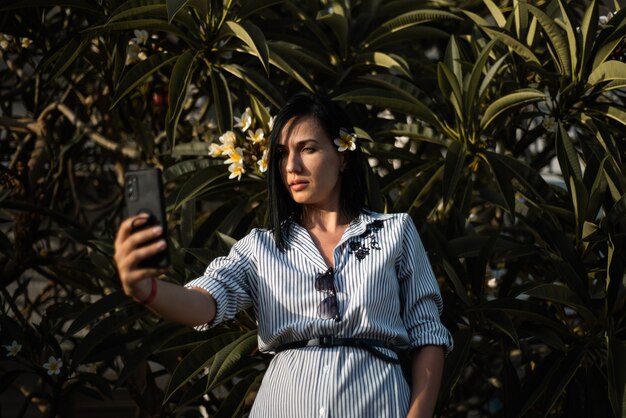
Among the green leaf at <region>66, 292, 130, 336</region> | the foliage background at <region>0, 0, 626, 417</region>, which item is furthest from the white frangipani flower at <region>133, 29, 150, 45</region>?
the green leaf at <region>66, 292, 130, 336</region>

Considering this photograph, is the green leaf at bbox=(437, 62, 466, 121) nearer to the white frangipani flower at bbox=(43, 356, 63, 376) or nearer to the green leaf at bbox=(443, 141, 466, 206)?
the green leaf at bbox=(443, 141, 466, 206)

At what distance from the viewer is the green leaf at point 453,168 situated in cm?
217

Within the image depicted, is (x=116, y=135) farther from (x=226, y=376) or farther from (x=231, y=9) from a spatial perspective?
(x=226, y=376)

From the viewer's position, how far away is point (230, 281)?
1.56 metres

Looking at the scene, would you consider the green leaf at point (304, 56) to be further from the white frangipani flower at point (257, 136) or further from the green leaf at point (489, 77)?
the green leaf at point (489, 77)

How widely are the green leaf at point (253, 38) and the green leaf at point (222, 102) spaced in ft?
0.45

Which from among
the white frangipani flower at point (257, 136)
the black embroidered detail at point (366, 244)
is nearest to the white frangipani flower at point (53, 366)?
the white frangipani flower at point (257, 136)

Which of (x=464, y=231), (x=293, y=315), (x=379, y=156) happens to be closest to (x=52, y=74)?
(x=379, y=156)

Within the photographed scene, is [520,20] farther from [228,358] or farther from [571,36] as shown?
[228,358]

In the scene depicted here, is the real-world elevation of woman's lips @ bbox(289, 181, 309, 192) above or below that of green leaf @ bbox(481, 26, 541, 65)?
below

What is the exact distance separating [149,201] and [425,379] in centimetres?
51

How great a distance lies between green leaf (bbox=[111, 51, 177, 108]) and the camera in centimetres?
229

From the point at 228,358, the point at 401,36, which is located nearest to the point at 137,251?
the point at 228,358

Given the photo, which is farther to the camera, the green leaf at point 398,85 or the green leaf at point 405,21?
the green leaf at point 405,21
